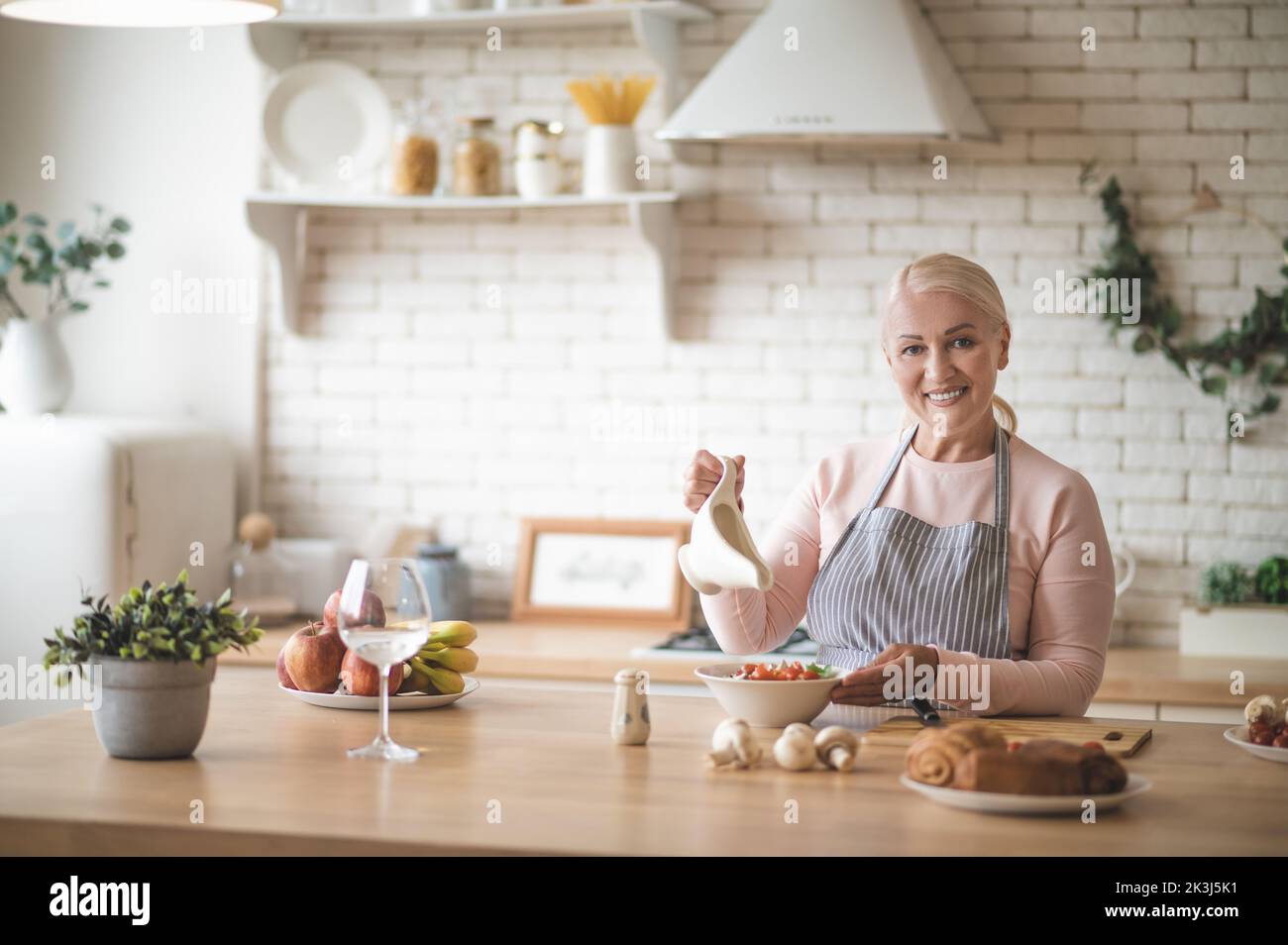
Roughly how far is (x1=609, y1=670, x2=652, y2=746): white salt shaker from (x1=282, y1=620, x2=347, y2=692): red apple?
1.46 ft

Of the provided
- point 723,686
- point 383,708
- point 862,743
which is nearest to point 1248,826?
point 862,743

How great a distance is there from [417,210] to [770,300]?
1.02 metres

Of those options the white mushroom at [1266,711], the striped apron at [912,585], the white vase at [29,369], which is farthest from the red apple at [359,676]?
the white vase at [29,369]

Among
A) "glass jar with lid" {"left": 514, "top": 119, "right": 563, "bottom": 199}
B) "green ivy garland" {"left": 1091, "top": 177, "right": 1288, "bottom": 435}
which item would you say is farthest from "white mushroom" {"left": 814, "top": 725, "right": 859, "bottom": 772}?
"glass jar with lid" {"left": 514, "top": 119, "right": 563, "bottom": 199}

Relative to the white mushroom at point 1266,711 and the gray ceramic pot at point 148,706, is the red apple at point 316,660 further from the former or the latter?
the white mushroom at point 1266,711

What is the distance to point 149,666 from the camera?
1.66m

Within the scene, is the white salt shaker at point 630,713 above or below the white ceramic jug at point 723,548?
below

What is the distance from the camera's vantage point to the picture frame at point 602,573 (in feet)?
12.3

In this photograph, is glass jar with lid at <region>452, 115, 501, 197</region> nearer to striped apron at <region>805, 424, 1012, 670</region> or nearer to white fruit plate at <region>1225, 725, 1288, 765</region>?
striped apron at <region>805, 424, 1012, 670</region>

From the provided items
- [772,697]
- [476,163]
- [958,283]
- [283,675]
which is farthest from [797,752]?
[476,163]

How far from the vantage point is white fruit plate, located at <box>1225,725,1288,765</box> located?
1.73 meters

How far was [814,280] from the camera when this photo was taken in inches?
147

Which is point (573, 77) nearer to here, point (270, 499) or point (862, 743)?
point (270, 499)

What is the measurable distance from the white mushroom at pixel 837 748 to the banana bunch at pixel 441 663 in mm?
598
